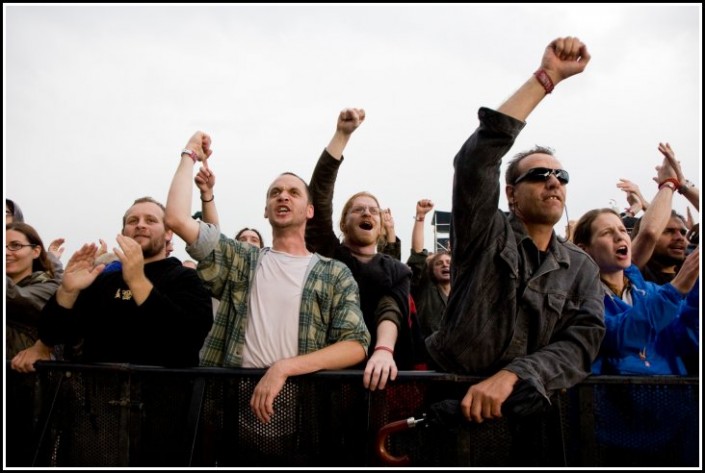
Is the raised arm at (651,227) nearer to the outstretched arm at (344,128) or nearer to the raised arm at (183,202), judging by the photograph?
the outstretched arm at (344,128)

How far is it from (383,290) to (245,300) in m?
0.94

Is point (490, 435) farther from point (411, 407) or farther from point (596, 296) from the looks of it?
point (596, 296)

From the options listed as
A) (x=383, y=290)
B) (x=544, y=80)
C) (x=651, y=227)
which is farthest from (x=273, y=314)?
(x=651, y=227)

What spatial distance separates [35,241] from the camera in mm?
4230

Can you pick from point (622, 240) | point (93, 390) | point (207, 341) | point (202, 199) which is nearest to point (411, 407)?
point (207, 341)

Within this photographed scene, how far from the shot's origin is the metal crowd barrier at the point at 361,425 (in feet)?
7.66

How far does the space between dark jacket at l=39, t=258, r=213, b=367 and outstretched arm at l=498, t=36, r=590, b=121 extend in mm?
1730

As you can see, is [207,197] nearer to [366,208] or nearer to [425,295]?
[366,208]

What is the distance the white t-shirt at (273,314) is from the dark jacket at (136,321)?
227mm

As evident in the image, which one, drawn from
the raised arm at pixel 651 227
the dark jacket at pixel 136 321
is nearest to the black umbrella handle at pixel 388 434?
the dark jacket at pixel 136 321

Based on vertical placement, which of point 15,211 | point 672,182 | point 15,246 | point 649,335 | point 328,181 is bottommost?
point 649,335

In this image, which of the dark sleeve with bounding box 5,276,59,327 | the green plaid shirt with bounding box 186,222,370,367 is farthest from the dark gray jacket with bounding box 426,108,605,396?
the dark sleeve with bounding box 5,276,59,327

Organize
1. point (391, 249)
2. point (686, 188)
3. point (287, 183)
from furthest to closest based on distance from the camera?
point (391, 249) → point (686, 188) → point (287, 183)

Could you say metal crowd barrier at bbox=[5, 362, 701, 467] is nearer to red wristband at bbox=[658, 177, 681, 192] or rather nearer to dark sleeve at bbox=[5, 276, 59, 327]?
dark sleeve at bbox=[5, 276, 59, 327]
